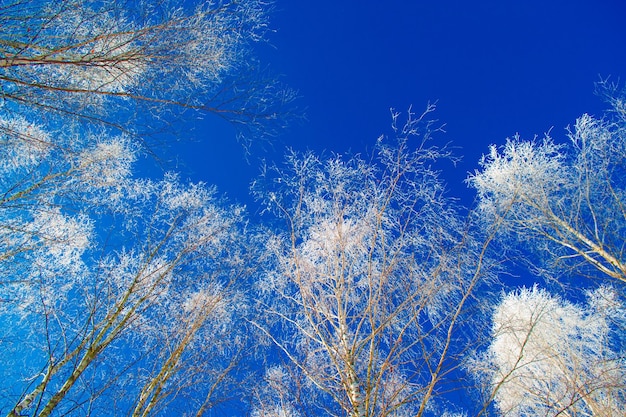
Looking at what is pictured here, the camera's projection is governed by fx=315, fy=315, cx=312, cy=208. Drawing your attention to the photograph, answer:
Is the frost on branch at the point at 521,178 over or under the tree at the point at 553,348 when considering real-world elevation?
over

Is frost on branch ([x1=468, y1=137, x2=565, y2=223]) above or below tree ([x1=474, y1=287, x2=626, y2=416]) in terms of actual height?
above

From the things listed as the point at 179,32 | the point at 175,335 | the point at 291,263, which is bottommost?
the point at 175,335

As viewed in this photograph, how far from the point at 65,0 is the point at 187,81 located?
5.54 ft

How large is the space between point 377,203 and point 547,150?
22.2 feet

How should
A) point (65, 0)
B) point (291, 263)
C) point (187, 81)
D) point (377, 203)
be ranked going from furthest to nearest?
point (291, 263), point (187, 81), point (377, 203), point (65, 0)

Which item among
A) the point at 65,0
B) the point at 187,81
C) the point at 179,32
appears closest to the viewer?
the point at 65,0

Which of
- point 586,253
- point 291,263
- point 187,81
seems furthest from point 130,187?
point 586,253

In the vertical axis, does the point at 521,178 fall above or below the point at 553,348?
above

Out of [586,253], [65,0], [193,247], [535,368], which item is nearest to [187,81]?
[65,0]

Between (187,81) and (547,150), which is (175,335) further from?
(547,150)

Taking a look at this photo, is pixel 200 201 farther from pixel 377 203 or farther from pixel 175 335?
pixel 377 203

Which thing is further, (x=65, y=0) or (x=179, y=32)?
(x=179, y=32)

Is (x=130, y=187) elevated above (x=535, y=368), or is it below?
above

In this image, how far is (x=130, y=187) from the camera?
6957mm
